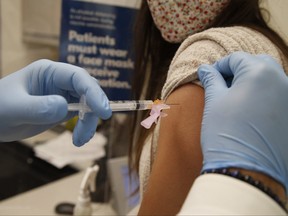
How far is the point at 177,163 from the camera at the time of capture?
60cm

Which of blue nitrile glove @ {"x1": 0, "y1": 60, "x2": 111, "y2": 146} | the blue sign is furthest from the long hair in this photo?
the blue sign

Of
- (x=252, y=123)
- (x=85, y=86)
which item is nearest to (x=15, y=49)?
(x=85, y=86)

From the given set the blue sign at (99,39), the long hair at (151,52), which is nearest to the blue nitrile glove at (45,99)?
the long hair at (151,52)

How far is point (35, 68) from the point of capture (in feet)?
2.17

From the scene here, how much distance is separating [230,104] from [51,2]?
5.40 ft

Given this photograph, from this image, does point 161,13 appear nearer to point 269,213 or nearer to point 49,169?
point 269,213

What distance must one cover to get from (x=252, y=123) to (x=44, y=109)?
0.34 m

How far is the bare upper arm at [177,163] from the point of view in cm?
60

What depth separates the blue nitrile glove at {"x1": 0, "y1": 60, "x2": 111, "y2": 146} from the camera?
54 centimetres

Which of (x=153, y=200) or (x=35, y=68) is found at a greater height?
(x=35, y=68)

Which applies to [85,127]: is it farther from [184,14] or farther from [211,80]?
[184,14]

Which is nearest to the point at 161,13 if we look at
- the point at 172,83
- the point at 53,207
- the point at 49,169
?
the point at 172,83

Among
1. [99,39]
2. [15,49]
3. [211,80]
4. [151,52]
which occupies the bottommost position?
[15,49]

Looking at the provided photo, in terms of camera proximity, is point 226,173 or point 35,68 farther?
point 35,68
